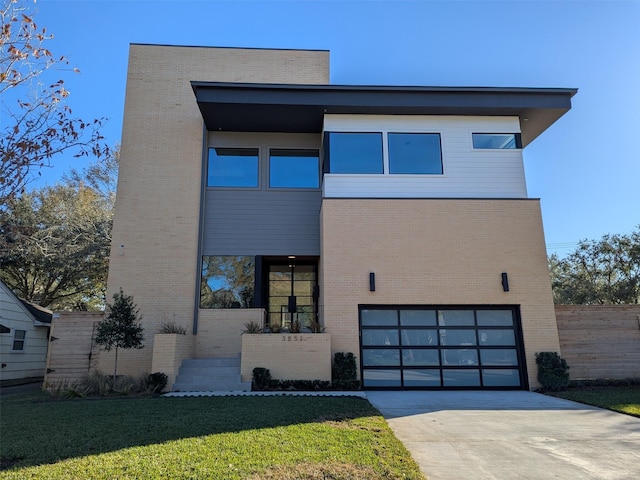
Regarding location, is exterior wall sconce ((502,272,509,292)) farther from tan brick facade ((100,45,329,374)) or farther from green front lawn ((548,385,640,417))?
tan brick facade ((100,45,329,374))

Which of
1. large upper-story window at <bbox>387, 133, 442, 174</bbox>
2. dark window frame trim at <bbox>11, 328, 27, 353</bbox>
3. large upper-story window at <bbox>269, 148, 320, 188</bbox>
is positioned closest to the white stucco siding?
large upper-story window at <bbox>387, 133, 442, 174</bbox>

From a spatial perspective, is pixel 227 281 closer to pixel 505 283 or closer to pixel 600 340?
pixel 505 283

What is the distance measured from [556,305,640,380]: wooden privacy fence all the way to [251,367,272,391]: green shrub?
7865 mm

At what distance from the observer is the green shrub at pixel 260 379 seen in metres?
10.7

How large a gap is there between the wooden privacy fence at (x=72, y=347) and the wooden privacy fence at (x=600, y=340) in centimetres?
1307

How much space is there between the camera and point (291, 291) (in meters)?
14.5

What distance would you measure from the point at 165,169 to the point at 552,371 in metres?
12.5

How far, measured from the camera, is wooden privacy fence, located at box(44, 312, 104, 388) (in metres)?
12.3

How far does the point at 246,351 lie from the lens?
1116cm

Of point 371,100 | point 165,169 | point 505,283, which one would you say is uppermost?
point 371,100

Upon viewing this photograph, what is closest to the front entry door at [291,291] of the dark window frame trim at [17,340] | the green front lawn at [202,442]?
the green front lawn at [202,442]

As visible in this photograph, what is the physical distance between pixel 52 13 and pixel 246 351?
8.08m

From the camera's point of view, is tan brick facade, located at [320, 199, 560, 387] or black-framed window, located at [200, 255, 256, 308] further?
black-framed window, located at [200, 255, 256, 308]

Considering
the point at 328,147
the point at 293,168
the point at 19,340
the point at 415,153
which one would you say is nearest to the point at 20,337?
the point at 19,340
